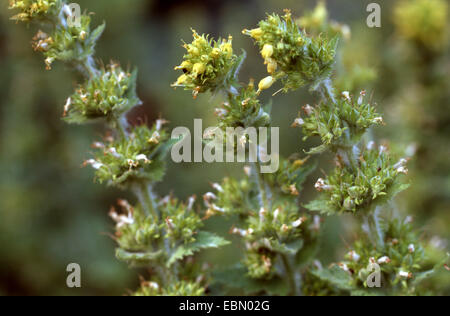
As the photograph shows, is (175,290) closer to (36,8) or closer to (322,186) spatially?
(322,186)

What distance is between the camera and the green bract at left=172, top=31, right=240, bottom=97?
377 cm

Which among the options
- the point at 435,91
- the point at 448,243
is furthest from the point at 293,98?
the point at 448,243

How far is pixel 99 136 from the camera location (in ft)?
29.7

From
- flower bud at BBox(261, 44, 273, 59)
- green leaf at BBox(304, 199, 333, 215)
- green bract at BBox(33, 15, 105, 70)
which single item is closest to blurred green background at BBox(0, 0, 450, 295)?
green bract at BBox(33, 15, 105, 70)

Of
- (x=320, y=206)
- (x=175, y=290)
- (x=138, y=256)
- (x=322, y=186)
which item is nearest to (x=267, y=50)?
(x=322, y=186)

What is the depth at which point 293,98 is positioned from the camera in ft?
35.8

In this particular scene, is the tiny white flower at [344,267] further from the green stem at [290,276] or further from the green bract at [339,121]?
the green bract at [339,121]

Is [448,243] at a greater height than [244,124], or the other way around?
[244,124]

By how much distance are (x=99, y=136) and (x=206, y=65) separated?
5.72 meters

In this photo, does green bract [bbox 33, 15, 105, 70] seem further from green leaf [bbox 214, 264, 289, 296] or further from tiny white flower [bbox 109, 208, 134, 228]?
green leaf [bbox 214, 264, 289, 296]
